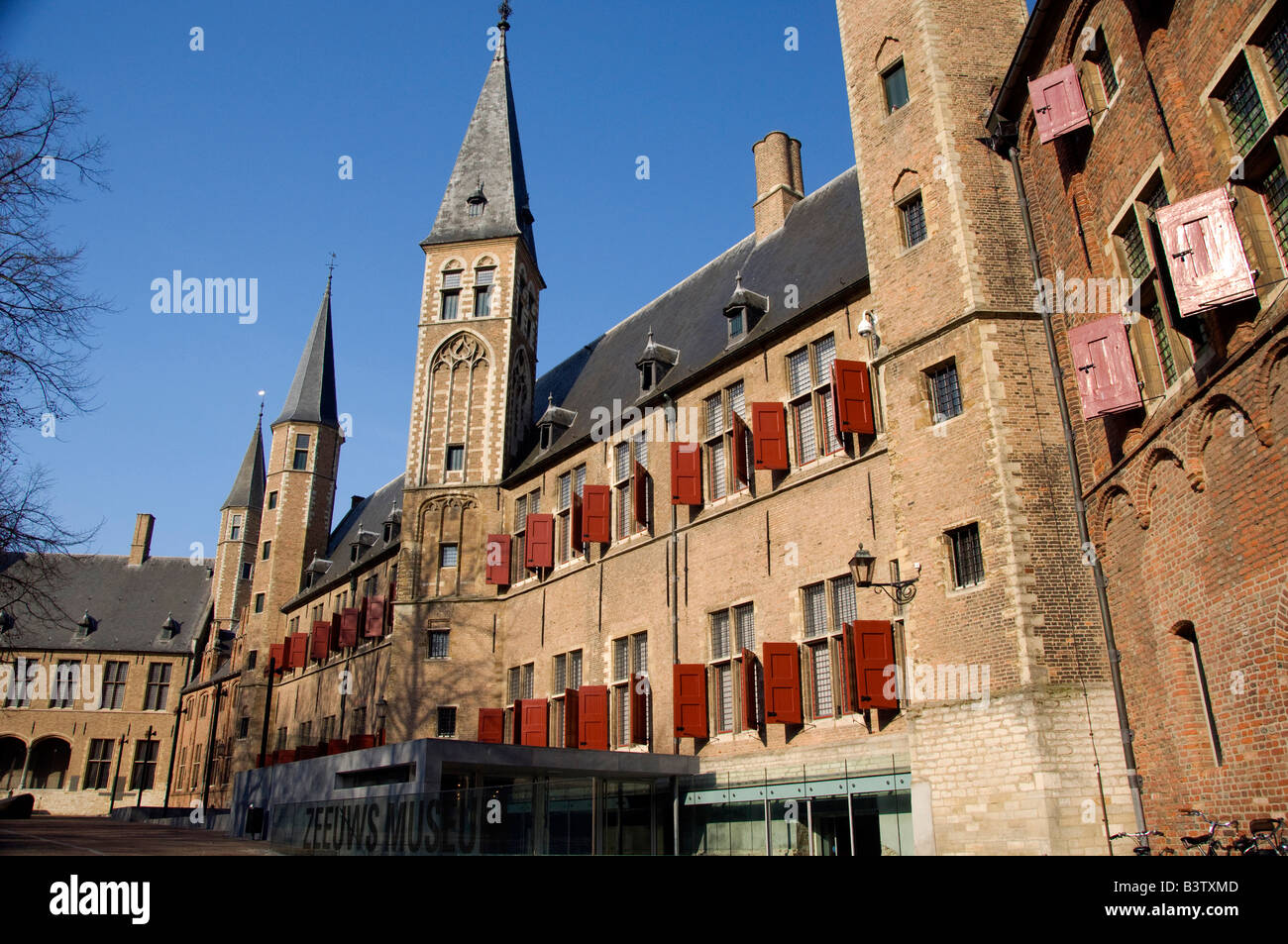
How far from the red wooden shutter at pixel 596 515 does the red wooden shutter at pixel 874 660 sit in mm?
7133

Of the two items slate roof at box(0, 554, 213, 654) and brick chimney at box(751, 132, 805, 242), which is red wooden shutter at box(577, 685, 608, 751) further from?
slate roof at box(0, 554, 213, 654)

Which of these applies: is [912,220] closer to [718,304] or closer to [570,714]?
[718,304]

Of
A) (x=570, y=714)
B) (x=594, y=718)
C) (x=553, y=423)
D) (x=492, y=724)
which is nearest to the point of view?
(x=594, y=718)

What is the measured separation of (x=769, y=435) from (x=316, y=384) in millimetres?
28715

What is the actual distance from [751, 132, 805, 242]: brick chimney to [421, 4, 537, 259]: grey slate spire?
23.6ft

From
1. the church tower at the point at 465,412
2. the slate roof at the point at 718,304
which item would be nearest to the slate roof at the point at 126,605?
the church tower at the point at 465,412

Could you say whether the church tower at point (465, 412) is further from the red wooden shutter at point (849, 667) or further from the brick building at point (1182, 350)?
the brick building at point (1182, 350)

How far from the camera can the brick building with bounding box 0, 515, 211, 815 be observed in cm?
4319

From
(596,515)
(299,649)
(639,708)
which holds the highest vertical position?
(596,515)

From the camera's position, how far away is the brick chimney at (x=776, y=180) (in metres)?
20.6

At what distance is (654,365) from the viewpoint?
1895cm

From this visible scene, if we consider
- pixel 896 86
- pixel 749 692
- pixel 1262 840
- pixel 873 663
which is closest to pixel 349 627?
pixel 749 692

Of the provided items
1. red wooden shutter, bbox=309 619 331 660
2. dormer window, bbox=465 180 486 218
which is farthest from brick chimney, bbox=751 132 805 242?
red wooden shutter, bbox=309 619 331 660
